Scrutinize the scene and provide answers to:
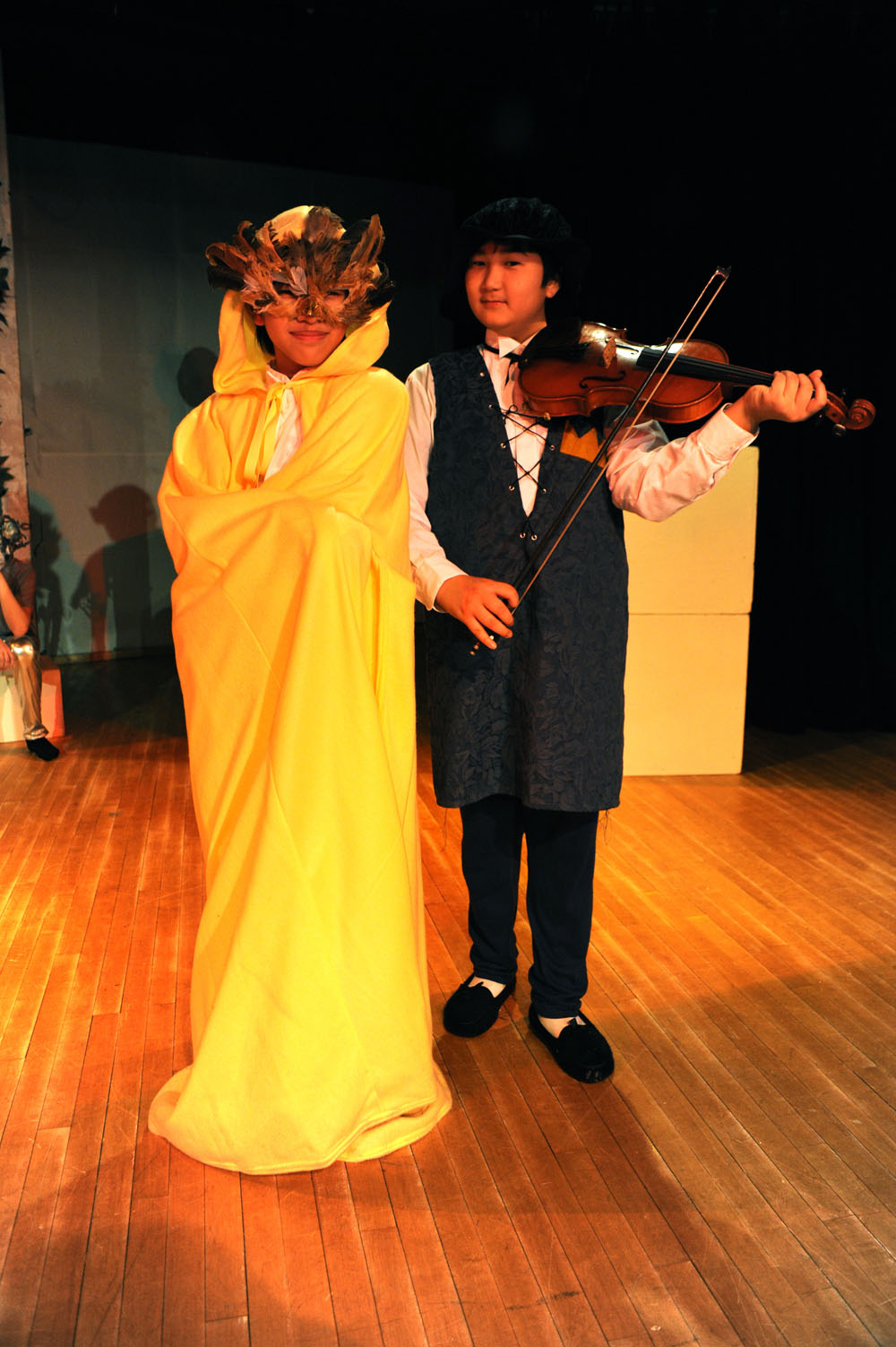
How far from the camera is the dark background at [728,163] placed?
4.52 meters

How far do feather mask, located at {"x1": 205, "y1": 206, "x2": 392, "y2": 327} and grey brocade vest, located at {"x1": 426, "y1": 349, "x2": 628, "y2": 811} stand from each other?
1.07 ft

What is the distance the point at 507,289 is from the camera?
2.04m

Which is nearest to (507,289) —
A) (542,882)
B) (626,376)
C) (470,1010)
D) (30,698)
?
(626,376)

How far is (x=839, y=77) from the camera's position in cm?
448

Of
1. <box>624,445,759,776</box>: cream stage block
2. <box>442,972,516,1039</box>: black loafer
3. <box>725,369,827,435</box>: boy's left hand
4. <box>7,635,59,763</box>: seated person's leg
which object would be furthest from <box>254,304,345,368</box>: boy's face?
<box>7,635,59,763</box>: seated person's leg

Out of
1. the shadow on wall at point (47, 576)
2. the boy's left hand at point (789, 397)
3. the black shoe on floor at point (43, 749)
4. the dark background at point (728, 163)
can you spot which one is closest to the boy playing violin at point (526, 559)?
the boy's left hand at point (789, 397)

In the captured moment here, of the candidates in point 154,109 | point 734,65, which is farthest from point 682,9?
point 154,109

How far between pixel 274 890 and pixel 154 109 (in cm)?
573

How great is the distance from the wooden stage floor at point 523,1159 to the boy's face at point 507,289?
1464 millimetres

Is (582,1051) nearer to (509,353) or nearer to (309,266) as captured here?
(509,353)

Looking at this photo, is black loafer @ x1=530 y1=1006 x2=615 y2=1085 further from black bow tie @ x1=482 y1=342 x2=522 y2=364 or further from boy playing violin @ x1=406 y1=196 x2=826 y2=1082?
black bow tie @ x1=482 y1=342 x2=522 y2=364

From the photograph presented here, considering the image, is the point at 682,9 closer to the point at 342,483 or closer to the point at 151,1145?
the point at 342,483

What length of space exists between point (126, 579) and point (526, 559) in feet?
16.9

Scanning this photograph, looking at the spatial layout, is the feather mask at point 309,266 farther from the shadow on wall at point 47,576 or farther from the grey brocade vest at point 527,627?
the shadow on wall at point 47,576
